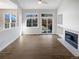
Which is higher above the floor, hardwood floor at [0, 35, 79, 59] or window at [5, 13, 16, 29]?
window at [5, 13, 16, 29]

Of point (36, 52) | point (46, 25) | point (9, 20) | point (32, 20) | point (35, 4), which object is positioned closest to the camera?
point (36, 52)

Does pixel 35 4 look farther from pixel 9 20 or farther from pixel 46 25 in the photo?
pixel 9 20

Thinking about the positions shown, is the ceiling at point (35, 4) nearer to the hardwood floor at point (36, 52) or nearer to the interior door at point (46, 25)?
the interior door at point (46, 25)

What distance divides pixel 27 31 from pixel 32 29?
1.87 ft

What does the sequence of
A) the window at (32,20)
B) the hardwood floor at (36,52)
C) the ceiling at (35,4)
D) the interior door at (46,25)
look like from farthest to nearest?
1. the interior door at (46,25)
2. the window at (32,20)
3. the ceiling at (35,4)
4. the hardwood floor at (36,52)

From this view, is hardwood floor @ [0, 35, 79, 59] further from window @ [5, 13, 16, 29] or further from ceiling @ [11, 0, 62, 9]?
window @ [5, 13, 16, 29]

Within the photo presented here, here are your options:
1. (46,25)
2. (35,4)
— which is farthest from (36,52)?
(46,25)

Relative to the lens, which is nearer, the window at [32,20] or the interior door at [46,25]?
the window at [32,20]

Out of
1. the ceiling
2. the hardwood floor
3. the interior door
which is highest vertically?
the ceiling

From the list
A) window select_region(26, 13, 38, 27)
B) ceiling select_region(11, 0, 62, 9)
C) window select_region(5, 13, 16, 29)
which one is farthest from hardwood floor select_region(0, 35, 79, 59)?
window select_region(26, 13, 38, 27)

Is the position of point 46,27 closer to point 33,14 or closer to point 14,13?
point 33,14

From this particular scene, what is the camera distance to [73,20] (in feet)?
33.0

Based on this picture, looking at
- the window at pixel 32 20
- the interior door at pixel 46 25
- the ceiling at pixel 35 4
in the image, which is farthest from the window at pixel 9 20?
the interior door at pixel 46 25

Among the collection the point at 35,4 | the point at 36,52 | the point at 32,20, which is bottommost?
the point at 36,52
